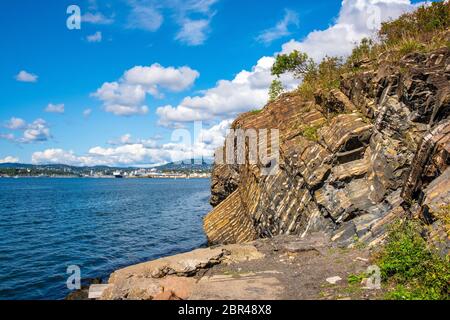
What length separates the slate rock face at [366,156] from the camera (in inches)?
543

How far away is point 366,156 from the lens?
18312 millimetres

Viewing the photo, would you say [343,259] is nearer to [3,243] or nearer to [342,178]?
[342,178]

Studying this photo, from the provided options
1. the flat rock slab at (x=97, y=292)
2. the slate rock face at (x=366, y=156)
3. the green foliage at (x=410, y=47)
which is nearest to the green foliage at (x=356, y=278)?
the slate rock face at (x=366, y=156)

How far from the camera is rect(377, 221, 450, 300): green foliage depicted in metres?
9.00

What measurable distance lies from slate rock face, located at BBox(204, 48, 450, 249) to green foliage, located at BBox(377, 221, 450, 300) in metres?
1.01

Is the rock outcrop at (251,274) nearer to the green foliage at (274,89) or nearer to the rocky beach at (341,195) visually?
the rocky beach at (341,195)

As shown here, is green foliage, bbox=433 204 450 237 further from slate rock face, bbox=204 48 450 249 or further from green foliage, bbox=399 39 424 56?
green foliage, bbox=399 39 424 56

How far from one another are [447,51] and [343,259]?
38.5 ft

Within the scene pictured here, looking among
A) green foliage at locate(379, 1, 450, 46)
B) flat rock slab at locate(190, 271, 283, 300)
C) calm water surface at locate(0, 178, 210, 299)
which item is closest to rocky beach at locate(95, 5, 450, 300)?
flat rock slab at locate(190, 271, 283, 300)

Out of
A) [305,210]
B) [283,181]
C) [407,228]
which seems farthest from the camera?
[283,181]

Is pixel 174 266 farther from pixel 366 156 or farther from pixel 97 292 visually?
pixel 366 156
